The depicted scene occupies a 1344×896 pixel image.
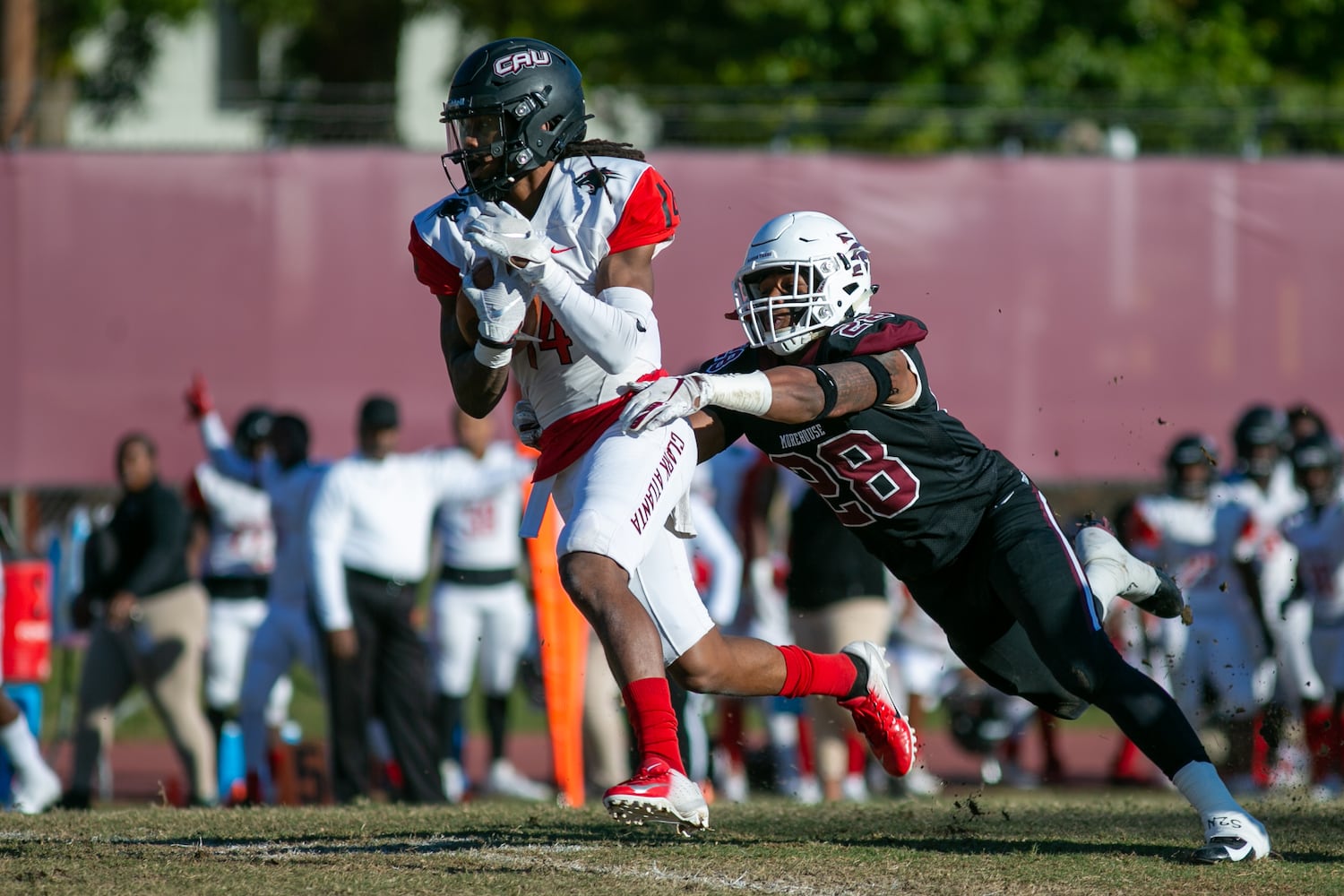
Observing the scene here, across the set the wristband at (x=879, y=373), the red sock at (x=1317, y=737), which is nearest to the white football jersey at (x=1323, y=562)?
the red sock at (x=1317, y=737)

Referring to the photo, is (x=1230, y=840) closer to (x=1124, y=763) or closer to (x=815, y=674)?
(x=815, y=674)

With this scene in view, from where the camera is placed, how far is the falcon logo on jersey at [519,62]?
4852mm

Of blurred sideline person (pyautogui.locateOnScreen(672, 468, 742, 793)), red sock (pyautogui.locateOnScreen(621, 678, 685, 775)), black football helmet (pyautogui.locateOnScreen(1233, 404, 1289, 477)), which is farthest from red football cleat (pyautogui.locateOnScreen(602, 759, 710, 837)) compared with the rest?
black football helmet (pyautogui.locateOnScreen(1233, 404, 1289, 477))

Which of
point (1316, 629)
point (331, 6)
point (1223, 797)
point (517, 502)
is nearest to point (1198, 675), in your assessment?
point (1316, 629)

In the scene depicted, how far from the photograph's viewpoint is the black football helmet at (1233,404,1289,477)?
1062cm

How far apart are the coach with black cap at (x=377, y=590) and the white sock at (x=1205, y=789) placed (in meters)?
4.90

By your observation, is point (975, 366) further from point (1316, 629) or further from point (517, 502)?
point (517, 502)

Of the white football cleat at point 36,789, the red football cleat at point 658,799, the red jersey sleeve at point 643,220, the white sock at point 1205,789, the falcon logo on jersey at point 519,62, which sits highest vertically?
the falcon logo on jersey at point 519,62

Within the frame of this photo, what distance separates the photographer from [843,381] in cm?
459

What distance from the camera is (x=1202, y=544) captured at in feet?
33.4

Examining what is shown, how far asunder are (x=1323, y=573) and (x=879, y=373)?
20.1ft

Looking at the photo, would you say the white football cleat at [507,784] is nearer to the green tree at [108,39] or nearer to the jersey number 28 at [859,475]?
the jersey number 28 at [859,475]

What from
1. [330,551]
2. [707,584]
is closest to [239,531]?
[330,551]

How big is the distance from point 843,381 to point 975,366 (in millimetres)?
8149
